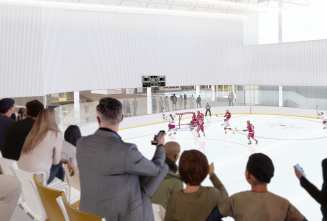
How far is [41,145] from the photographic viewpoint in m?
2.78

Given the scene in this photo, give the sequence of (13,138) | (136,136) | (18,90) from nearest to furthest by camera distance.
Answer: (13,138) → (18,90) → (136,136)

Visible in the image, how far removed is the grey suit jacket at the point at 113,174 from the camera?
188 centimetres

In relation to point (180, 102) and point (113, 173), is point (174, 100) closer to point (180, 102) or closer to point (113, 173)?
point (180, 102)

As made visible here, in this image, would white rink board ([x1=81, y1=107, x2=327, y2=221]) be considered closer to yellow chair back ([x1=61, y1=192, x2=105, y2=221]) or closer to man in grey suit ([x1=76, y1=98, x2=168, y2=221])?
man in grey suit ([x1=76, y1=98, x2=168, y2=221])

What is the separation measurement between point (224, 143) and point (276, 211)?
9.77m

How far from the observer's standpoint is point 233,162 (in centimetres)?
870

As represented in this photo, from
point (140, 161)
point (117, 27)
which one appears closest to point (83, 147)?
point (140, 161)

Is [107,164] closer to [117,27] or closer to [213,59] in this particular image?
[117,27]

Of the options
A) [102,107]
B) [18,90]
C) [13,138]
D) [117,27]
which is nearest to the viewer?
[102,107]

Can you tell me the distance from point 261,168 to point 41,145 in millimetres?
1966

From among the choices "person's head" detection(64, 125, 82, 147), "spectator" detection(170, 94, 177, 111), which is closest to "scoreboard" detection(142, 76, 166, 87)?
"spectator" detection(170, 94, 177, 111)

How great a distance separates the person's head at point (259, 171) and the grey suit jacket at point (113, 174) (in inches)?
24.7

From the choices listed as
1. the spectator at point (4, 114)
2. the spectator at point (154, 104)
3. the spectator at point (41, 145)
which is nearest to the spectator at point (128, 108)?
the spectator at point (154, 104)

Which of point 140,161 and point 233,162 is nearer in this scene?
point 140,161
